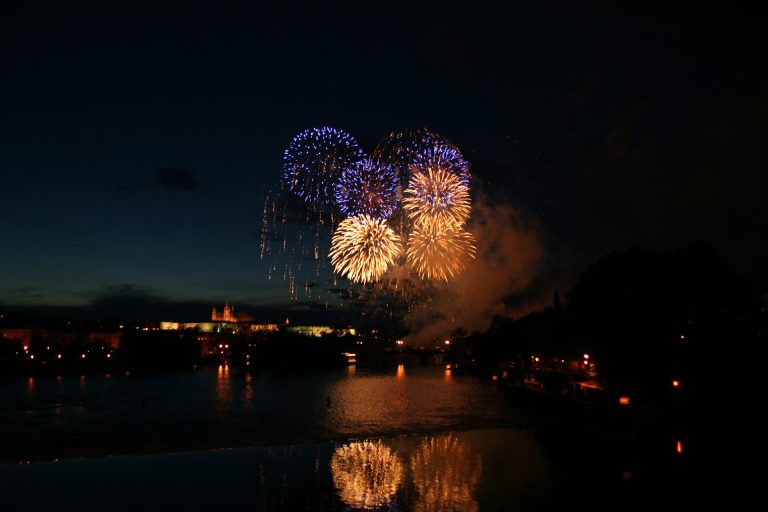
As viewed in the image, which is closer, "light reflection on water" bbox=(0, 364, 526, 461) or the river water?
the river water

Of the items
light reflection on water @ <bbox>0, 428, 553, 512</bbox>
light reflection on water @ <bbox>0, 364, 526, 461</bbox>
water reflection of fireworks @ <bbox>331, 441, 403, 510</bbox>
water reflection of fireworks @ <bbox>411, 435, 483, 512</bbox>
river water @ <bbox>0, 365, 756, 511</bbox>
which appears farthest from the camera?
light reflection on water @ <bbox>0, 364, 526, 461</bbox>

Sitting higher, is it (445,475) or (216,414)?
(216,414)

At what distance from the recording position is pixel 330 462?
906 inches

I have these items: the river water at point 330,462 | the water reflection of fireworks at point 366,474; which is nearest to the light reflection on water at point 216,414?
the river water at point 330,462

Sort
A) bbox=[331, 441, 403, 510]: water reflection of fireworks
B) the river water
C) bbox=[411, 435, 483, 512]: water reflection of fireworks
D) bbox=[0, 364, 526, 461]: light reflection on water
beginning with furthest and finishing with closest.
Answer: bbox=[0, 364, 526, 461]: light reflection on water
the river water
bbox=[331, 441, 403, 510]: water reflection of fireworks
bbox=[411, 435, 483, 512]: water reflection of fireworks

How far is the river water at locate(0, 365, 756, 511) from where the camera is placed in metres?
18.1

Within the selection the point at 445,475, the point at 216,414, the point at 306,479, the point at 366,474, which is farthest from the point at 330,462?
the point at 216,414

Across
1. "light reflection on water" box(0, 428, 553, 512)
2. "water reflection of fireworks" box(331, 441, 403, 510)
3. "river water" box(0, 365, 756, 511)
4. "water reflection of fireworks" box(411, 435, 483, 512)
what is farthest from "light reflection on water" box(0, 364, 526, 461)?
"water reflection of fireworks" box(411, 435, 483, 512)

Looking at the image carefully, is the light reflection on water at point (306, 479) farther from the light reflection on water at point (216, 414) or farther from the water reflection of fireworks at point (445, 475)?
the light reflection on water at point (216, 414)

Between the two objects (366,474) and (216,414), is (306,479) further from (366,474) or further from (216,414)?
(216,414)

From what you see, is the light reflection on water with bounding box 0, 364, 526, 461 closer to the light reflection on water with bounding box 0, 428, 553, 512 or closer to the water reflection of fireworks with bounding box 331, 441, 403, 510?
the light reflection on water with bounding box 0, 428, 553, 512

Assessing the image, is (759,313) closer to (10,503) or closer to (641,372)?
(641,372)

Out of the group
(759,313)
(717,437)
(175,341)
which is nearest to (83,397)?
(717,437)

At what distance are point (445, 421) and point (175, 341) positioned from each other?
90642 mm
